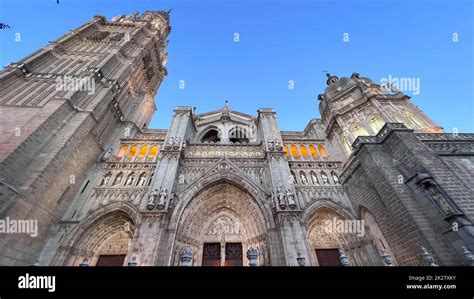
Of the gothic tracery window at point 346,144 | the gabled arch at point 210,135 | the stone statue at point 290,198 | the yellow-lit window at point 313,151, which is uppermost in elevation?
the gabled arch at point 210,135

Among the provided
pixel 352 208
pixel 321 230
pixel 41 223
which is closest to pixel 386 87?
pixel 352 208

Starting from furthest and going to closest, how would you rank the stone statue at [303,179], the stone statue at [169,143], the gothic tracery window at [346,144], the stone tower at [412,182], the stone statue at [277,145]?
the stone statue at [277,145], the stone statue at [169,143], the gothic tracery window at [346,144], the stone statue at [303,179], the stone tower at [412,182]

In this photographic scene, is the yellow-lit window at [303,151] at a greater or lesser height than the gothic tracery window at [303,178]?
greater

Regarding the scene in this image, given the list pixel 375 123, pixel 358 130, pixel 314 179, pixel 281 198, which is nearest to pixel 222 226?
pixel 281 198

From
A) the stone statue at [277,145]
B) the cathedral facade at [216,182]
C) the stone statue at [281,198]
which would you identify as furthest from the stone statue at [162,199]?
the stone statue at [277,145]

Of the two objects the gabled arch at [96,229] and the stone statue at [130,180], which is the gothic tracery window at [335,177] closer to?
the gabled arch at [96,229]

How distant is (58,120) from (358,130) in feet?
76.0

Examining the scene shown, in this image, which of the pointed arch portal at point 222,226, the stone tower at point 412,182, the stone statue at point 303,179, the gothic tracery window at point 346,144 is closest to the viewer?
the stone tower at point 412,182

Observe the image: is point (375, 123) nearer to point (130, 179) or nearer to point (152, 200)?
point (152, 200)

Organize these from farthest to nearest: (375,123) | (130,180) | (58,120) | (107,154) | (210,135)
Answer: (210,135), (107,154), (375,123), (130,180), (58,120)

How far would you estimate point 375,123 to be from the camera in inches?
600

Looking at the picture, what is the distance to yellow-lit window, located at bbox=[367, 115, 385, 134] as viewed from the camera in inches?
582

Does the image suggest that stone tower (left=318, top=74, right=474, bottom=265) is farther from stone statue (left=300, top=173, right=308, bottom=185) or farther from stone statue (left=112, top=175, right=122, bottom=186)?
stone statue (left=112, top=175, right=122, bottom=186)

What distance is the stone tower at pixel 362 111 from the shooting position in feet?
48.3
